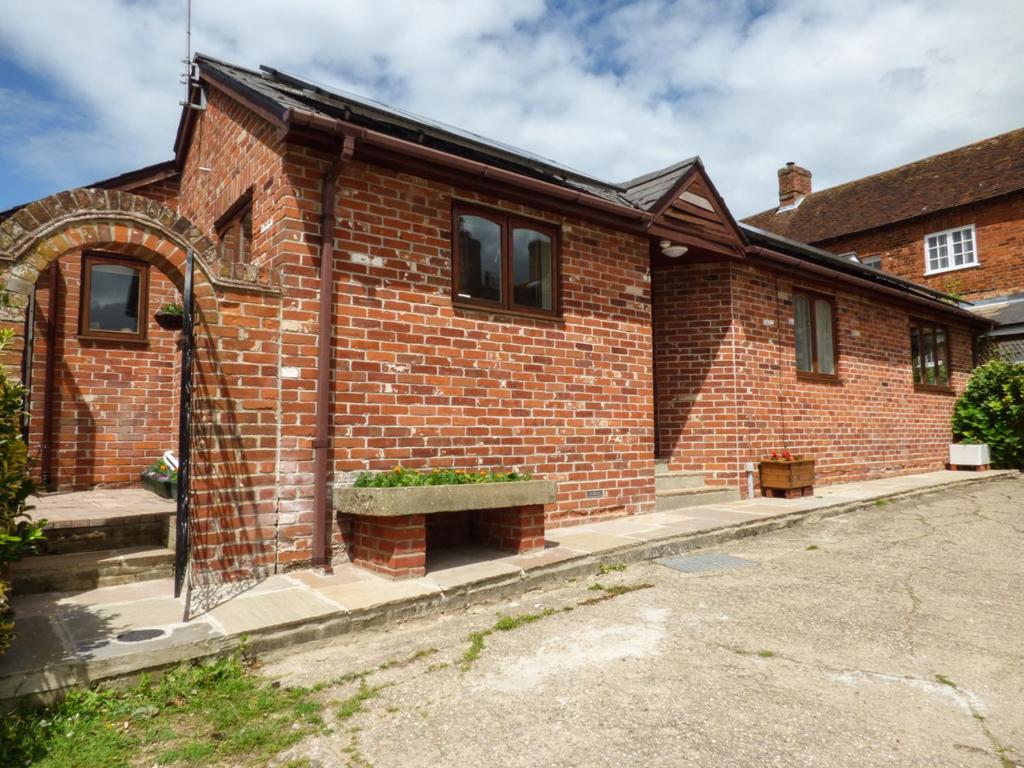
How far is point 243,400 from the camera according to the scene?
15.5 feet

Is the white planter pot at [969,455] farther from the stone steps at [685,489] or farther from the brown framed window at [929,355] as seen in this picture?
the stone steps at [685,489]

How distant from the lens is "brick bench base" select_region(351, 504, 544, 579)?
4.64m

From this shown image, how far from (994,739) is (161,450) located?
750cm

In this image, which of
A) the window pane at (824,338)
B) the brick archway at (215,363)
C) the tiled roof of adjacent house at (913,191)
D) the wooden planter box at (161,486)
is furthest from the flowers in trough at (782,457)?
the tiled roof of adjacent house at (913,191)

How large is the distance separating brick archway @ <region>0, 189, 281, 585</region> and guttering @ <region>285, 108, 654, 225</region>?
3.99ft

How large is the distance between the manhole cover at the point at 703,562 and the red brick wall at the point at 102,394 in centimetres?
544

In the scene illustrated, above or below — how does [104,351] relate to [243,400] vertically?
above

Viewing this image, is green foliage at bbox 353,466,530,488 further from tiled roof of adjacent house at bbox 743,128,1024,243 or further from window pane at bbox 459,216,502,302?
tiled roof of adjacent house at bbox 743,128,1024,243

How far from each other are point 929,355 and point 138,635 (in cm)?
1468

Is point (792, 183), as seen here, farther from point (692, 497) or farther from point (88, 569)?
point (88, 569)

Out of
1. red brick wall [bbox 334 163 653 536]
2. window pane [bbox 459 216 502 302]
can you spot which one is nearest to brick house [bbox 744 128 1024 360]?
red brick wall [bbox 334 163 653 536]

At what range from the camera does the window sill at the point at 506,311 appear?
19.6 feet

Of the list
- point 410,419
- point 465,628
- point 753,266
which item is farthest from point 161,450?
point 753,266

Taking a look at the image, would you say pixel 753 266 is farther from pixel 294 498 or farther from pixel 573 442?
pixel 294 498
